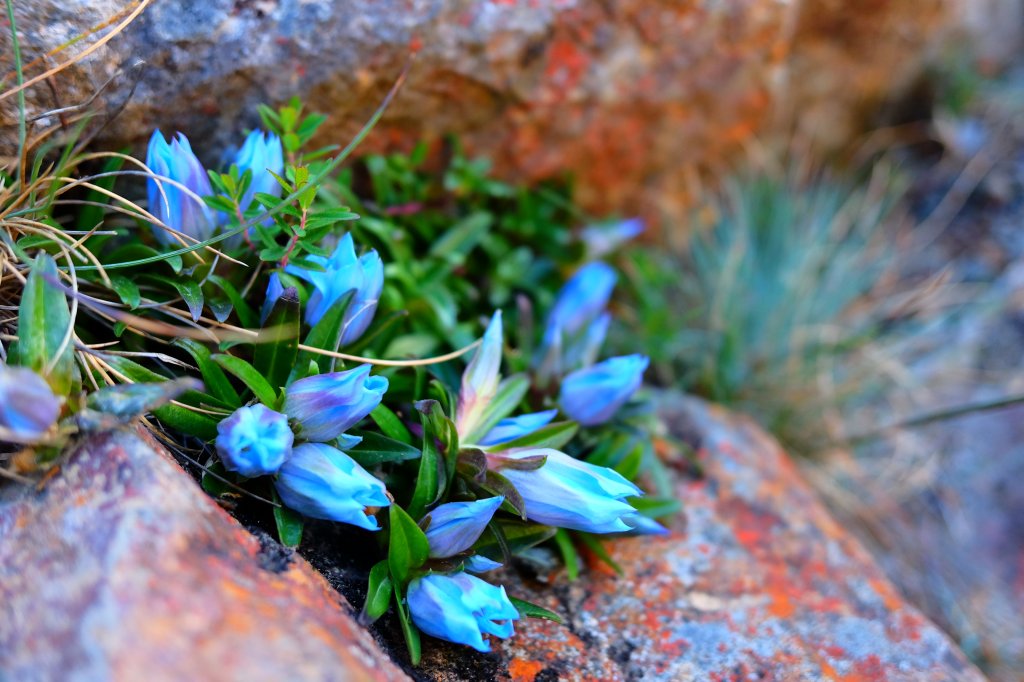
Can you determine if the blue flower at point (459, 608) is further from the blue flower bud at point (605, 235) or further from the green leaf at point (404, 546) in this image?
the blue flower bud at point (605, 235)

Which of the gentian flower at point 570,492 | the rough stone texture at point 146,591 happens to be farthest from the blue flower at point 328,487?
the gentian flower at point 570,492

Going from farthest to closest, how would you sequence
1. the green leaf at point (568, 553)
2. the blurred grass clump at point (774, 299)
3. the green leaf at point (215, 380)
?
the blurred grass clump at point (774, 299) < the green leaf at point (568, 553) < the green leaf at point (215, 380)

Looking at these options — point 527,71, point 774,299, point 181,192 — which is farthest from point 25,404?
point 774,299

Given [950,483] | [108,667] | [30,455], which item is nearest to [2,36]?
[30,455]

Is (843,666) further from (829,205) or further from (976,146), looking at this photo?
(976,146)

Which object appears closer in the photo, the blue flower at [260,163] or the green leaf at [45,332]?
the green leaf at [45,332]

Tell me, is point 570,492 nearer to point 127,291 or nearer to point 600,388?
Result: point 600,388

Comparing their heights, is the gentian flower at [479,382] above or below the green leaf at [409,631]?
above
